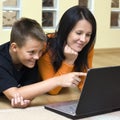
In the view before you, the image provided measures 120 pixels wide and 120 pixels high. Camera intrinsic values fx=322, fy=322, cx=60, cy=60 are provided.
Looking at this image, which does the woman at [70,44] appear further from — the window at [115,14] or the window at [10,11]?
the window at [115,14]

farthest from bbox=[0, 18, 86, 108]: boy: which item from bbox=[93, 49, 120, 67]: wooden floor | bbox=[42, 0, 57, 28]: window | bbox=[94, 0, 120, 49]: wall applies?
bbox=[94, 0, 120, 49]: wall

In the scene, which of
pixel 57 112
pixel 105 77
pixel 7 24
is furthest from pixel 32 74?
pixel 7 24

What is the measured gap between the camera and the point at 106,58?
262 cm

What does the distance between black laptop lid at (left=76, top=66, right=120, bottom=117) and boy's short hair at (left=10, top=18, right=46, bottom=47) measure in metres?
0.32

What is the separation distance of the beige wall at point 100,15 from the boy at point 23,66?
59.7 inches

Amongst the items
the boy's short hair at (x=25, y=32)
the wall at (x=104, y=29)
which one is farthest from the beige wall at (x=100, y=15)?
the boy's short hair at (x=25, y=32)

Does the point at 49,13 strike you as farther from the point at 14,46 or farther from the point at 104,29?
the point at 14,46

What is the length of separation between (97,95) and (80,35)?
15.7 inches

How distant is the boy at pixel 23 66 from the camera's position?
1055 millimetres

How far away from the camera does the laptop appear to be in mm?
873

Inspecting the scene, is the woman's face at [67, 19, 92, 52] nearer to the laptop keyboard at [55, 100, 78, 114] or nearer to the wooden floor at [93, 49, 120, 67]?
the laptop keyboard at [55, 100, 78, 114]

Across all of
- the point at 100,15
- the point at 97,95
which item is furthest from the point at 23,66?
the point at 100,15

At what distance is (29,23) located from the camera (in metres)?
1.18

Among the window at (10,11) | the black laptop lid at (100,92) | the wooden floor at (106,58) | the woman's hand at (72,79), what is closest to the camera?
the black laptop lid at (100,92)
